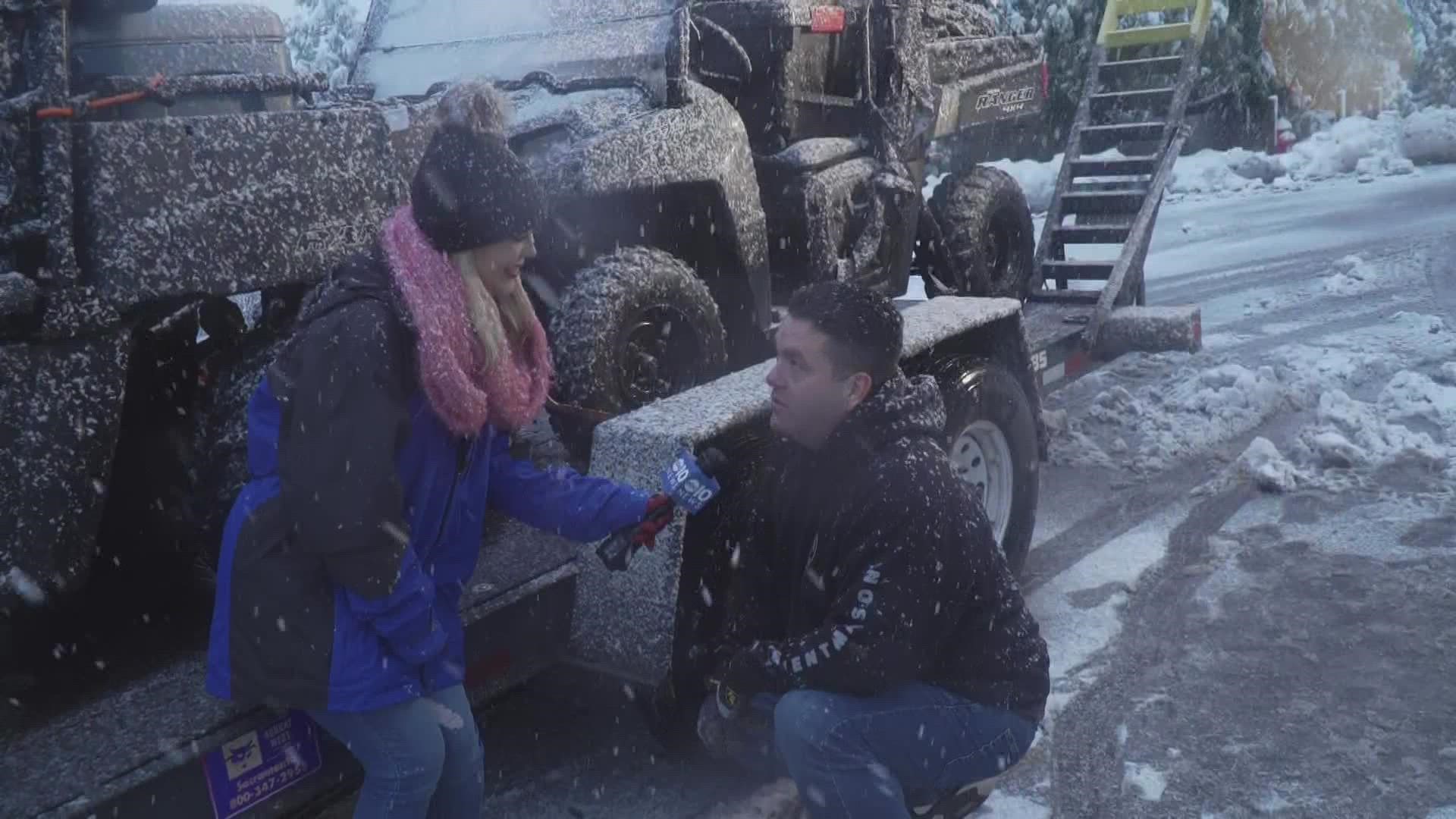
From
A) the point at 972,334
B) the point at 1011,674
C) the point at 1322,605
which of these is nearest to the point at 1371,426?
the point at 1322,605

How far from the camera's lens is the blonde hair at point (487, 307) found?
238 cm

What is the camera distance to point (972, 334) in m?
4.38

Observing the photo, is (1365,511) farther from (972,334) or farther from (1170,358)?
(1170,358)

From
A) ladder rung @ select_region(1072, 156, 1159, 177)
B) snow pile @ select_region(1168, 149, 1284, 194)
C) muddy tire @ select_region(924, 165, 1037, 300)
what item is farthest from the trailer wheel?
snow pile @ select_region(1168, 149, 1284, 194)

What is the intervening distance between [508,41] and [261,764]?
323cm

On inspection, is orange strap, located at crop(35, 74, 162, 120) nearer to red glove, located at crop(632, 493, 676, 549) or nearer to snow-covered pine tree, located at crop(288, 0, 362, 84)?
red glove, located at crop(632, 493, 676, 549)

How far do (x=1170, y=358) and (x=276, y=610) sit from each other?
6648 mm

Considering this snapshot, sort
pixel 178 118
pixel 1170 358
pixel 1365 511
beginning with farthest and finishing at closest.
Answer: pixel 1170 358
pixel 1365 511
pixel 178 118

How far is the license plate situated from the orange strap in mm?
1316

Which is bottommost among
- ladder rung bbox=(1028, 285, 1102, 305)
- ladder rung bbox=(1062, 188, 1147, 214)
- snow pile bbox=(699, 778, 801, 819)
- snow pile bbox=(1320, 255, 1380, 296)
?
snow pile bbox=(1320, 255, 1380, 296)

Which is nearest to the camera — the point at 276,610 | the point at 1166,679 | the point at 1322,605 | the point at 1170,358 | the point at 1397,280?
the point at 276,610

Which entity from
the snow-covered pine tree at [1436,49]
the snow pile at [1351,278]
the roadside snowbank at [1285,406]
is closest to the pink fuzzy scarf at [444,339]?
the roadside snowbank at [1285,406]

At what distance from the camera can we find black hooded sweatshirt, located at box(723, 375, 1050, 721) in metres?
2.50

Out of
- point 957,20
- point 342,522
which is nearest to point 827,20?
point 957,20
